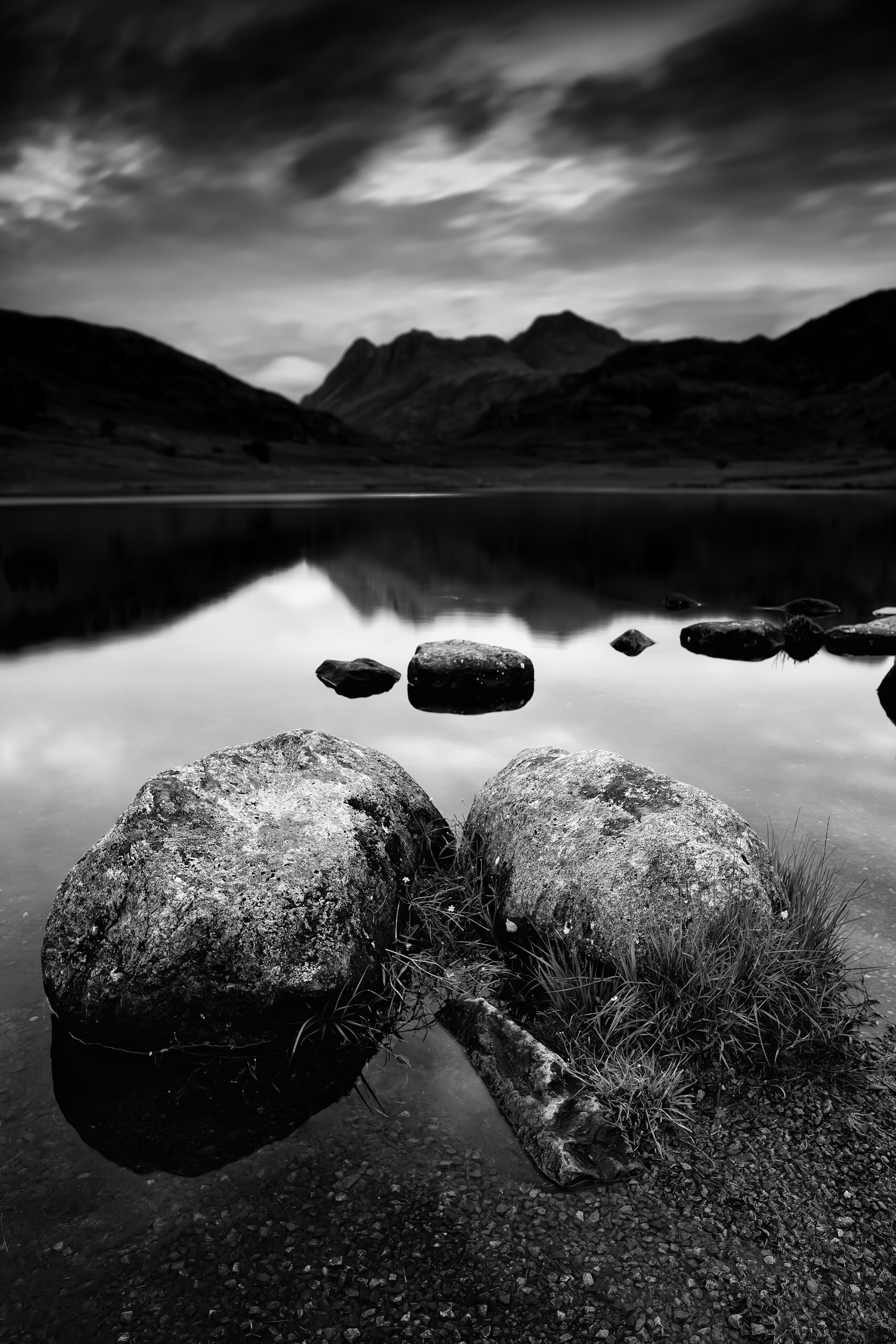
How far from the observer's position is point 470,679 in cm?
1806

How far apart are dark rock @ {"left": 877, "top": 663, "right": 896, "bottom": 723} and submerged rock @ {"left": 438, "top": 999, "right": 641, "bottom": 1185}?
13965 millimetres

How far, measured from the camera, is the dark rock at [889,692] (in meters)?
17.7

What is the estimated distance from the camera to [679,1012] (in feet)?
21.7

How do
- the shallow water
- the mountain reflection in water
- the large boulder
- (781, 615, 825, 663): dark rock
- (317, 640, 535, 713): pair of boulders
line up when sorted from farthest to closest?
1. the mountain reflection in water
2. (781, 615, 825, 663): dark rock
3. (317, 640, 535, 713): pair of boulders
4. the large boulder
5. the shallow water

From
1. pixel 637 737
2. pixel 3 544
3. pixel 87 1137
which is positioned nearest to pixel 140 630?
pixel 637 737

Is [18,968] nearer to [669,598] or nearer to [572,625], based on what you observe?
[572,625]

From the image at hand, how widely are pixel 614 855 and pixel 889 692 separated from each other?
13634mm

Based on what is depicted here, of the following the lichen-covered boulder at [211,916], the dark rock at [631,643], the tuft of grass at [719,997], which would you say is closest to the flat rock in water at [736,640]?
the dark rock at [631,643]

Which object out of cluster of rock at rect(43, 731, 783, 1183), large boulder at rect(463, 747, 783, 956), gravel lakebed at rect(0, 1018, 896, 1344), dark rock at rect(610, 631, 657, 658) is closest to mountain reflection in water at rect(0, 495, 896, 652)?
dark rock at rect(610, 631, 657, 658)

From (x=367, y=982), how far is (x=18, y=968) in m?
3.34

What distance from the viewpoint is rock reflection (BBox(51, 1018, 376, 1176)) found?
19.1ft

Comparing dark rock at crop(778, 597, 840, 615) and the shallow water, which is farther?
dark rock at crop(778, 597, 840, 615)

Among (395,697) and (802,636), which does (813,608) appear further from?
(395,697)

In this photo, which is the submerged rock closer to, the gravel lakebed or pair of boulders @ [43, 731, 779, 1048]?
the gravel lakebed
